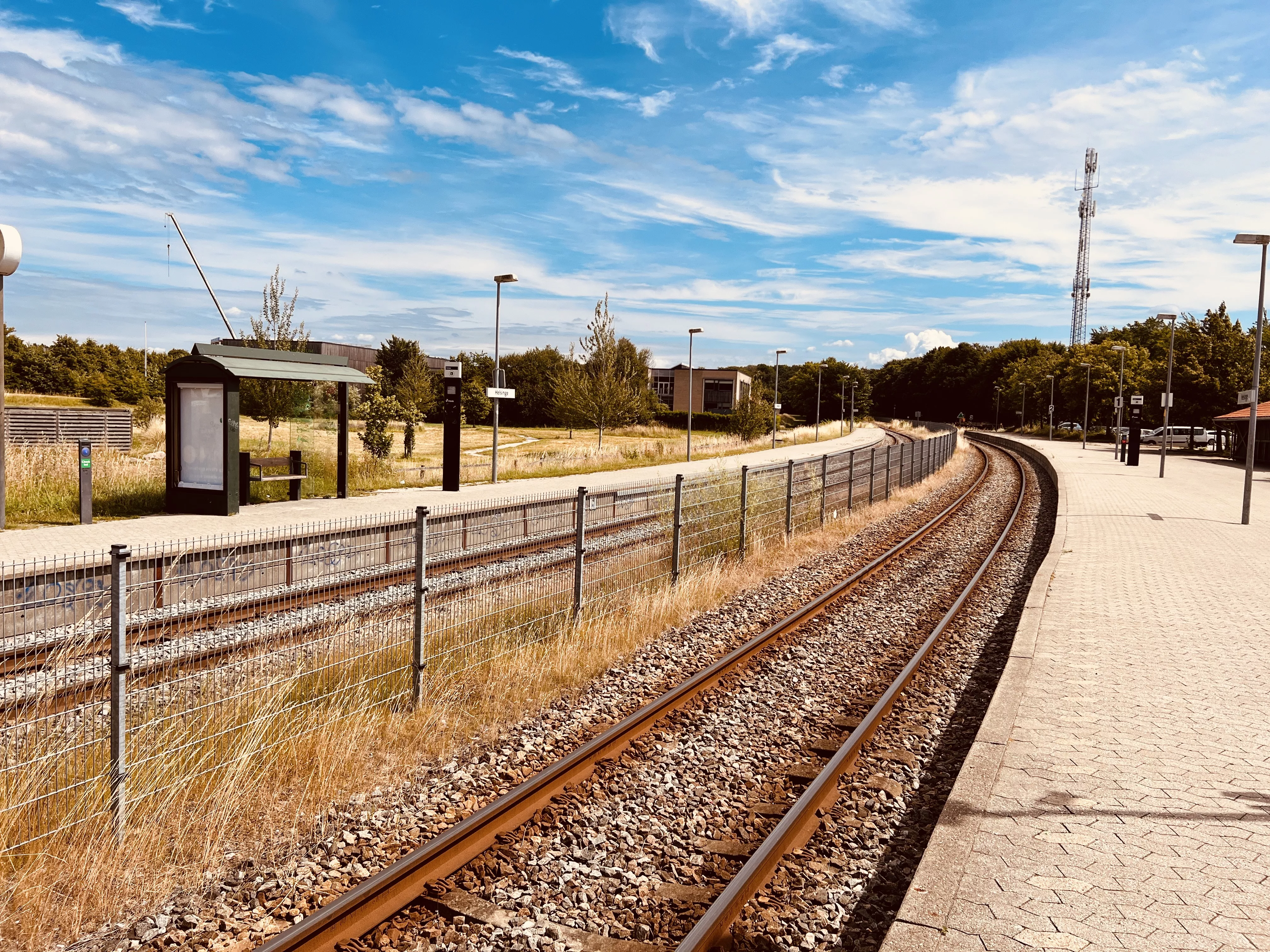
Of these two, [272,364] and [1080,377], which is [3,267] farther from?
[1080,377]

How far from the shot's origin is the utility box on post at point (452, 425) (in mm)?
20438

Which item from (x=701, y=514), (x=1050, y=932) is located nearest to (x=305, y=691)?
(x=1050, y=932)

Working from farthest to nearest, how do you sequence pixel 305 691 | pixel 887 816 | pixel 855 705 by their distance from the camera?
1. pixel 855 705
2. pixel 305 691
3. pixel 887 816

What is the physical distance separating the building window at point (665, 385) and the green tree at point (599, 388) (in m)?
83.4

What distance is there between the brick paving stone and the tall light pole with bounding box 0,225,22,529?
14.4 metres

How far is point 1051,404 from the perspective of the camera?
227 ft

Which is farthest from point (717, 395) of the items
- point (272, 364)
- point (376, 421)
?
point (272, 364)

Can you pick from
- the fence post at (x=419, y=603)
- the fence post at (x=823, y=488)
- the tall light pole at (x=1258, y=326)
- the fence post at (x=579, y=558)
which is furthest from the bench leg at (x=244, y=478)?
the tall light pole at (x=1258, y=326)

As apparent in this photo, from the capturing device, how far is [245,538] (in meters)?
11.9

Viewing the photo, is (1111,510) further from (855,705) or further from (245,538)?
(245,538)

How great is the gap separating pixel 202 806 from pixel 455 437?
1616cm

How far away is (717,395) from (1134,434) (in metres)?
76.7

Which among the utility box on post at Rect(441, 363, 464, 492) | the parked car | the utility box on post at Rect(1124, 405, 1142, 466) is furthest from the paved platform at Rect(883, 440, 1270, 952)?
the parked car

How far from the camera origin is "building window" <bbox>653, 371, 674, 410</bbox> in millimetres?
122250
